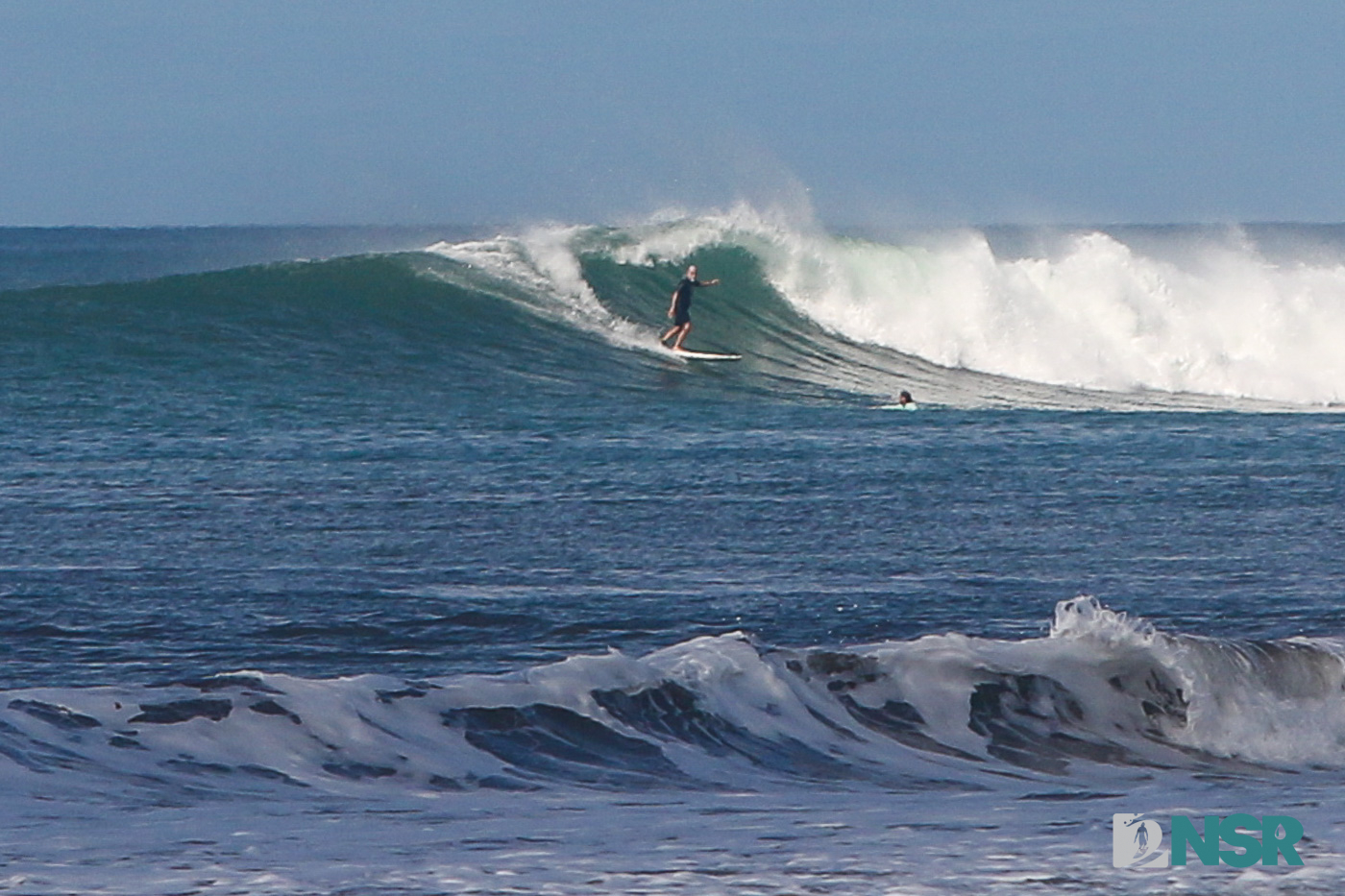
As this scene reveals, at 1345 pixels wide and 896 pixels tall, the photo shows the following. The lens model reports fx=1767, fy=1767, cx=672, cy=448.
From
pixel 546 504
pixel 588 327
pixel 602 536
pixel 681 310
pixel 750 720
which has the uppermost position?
pixel 681 310

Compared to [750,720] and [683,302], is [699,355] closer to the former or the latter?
[683,302]

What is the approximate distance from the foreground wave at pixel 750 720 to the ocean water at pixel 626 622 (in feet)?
0.07

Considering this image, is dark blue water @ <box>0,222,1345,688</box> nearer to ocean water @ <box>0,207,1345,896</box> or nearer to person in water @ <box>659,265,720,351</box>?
ocean water @ <box>0,207,1345,896</box>

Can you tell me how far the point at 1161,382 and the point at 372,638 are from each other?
16.3 meters

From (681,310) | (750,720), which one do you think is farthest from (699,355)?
(750,720)

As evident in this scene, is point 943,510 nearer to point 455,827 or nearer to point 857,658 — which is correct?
point 857,658

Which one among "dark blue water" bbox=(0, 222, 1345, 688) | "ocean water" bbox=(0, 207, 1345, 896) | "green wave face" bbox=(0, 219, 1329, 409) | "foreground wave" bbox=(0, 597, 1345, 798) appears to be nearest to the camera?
"ocean water" bbox=(0, 207, 1345, 896)

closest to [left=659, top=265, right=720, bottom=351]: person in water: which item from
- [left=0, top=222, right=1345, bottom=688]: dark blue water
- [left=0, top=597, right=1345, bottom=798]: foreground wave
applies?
[left=0, top=222, right=1345, bottom=688]: dark blue water

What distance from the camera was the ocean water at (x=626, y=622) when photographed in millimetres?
5117

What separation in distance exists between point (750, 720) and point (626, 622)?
166 cm

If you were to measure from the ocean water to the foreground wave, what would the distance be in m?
0.02

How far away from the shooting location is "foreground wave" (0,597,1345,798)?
619 cm

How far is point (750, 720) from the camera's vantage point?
6941mm

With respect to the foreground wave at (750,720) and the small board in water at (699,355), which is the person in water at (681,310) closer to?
the small board in water at (699,355)
